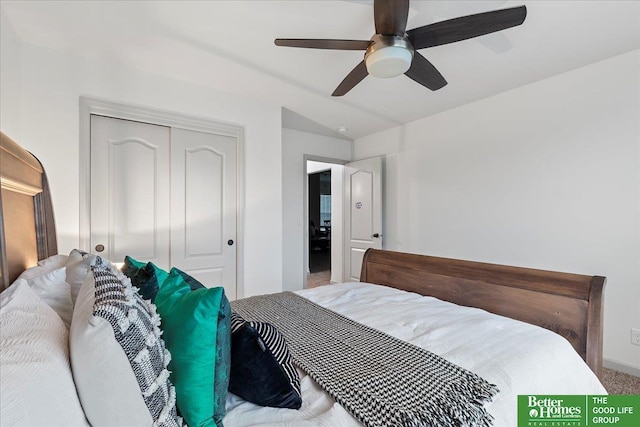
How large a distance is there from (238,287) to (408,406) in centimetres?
247

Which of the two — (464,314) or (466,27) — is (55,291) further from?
(466,27)

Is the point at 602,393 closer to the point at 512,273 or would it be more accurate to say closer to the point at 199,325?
the point at 512,273

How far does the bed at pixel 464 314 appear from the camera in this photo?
91 cm

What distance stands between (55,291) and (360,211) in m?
3.75

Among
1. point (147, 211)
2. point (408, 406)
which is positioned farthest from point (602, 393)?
point (147, 211)

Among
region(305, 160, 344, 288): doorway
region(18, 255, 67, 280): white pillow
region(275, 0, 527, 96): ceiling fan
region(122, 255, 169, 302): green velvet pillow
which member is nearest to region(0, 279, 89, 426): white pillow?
region(122, 255, 169, 302): green velvet pillow

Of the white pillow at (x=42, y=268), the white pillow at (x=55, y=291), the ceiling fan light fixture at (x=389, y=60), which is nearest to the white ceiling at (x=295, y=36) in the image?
the ceiling fan light fixture at (x=389, y=60)

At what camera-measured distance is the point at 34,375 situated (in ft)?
1.54

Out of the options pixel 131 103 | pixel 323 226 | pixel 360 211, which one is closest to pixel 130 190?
pixel 131 103

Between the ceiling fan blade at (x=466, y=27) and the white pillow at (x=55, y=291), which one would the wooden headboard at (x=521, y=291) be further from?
the white pillow at (x=55, y=291)

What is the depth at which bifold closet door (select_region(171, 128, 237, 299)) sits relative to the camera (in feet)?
9.02

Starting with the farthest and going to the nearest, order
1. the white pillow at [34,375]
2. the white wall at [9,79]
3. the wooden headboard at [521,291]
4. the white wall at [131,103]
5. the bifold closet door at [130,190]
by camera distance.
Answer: the bifold closet door at [130,190], the white wall at [131,103], the white wall at [9,79], the wooden headboard at [521,291], the white pillow at [34,375]

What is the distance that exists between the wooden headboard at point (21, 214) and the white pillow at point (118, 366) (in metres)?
0.56

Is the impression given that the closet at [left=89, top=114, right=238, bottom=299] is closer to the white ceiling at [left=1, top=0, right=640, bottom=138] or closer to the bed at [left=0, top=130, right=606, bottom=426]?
the white ceiling at [left=1, top=0, right=640, bottom=138]
